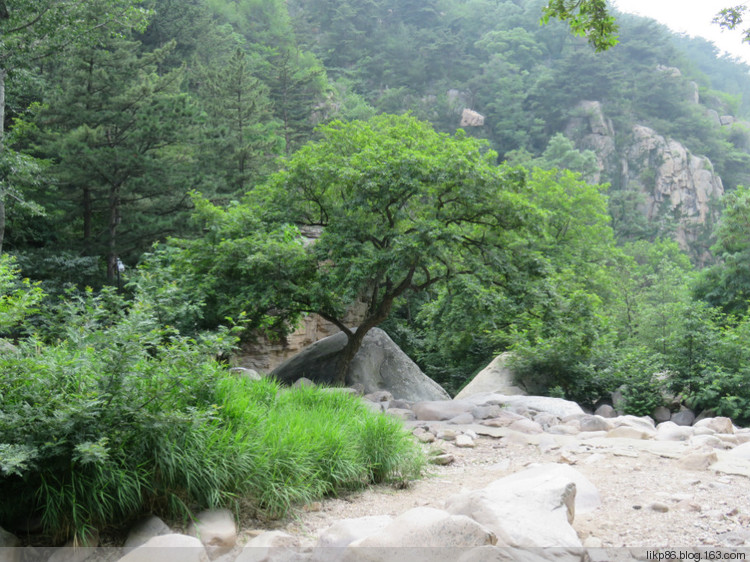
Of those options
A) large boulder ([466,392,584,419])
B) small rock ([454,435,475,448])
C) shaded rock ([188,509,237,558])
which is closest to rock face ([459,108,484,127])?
large boulder ([466,392,584,419])

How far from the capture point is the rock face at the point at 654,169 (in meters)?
50.7

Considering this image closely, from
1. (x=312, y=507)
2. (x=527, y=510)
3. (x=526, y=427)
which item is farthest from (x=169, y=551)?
(x=526, y=427)

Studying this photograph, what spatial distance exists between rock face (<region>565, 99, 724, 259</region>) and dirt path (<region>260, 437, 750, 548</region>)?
4948 cm

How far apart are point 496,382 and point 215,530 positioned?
32.5ft

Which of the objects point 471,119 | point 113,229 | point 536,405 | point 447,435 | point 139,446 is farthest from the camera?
point 471,119

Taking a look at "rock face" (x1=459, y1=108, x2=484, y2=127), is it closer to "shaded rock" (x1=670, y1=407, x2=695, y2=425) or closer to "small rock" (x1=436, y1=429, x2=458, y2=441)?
"shaded rock" (x1=670, y1=407, x2=695, y2=425)

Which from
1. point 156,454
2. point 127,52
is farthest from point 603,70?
point 156,454

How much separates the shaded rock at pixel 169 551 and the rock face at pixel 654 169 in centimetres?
5303

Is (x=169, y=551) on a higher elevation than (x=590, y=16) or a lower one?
lower

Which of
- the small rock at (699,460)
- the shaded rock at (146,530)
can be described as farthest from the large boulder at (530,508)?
the shaded rock at (146,530)

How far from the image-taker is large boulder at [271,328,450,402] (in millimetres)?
12102

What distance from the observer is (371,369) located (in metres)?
12.3

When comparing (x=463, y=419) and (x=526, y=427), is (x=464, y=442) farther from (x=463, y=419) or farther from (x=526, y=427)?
(x=463, y=419)

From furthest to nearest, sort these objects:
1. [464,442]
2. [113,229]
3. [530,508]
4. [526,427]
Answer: [113,229] → [526,427] → [464,442] → [530,508]
